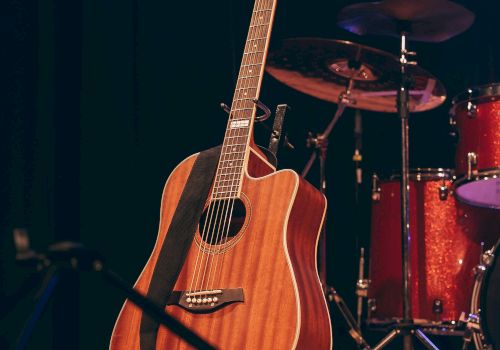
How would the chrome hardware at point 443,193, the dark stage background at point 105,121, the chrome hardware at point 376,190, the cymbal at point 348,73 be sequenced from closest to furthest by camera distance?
the dark stage background at point 105,121 < the cymbal at point 348,73 < the chrome hardware at point 443,193 < the chrome hardware at point 376,190

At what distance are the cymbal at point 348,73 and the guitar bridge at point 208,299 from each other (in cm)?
160

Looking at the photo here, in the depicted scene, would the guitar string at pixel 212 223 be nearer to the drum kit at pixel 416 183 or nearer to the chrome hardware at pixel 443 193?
the drum kit at pixel 416 183

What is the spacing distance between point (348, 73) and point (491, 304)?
156 centimetres

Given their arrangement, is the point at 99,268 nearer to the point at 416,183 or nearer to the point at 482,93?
the point at 482,93

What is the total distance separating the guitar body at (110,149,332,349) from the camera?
7.99 ft

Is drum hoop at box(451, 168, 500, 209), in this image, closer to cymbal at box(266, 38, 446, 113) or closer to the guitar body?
cymbal at box(266, 38, 446, 113)

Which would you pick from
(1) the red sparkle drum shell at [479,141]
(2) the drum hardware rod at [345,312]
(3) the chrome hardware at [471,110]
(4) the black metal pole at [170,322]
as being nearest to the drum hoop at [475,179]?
(1) the red sparkle drum shell at [479,141]

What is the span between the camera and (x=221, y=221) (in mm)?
2768

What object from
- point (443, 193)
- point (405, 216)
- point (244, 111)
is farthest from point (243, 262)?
point (443, 193)

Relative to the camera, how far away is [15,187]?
3.35 metres

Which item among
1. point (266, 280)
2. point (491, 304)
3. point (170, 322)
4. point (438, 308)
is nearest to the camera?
point (170, 322)

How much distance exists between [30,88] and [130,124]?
0.55 meters

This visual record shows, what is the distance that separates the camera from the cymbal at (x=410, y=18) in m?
3.67

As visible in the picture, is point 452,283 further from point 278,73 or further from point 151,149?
point 151,149
